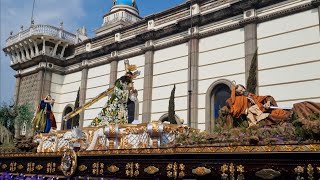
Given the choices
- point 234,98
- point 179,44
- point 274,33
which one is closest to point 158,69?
point 179,44

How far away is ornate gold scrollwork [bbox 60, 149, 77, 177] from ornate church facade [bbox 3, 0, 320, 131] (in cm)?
1221

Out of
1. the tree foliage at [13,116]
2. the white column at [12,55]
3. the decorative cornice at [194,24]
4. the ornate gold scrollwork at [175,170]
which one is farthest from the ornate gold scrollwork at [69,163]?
the white column at [12,55]

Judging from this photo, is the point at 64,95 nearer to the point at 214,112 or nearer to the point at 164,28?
the point at 164,28

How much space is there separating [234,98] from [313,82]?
9.60 metres

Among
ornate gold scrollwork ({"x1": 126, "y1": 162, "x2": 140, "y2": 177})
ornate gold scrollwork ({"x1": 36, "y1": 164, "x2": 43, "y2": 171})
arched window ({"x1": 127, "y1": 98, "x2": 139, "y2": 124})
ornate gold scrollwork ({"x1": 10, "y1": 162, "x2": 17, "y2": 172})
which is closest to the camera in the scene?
ornate gold scrollwork ({"x1": 126, "y1": 162, "x2": 140, "y2": 177})

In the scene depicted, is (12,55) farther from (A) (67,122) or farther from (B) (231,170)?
(B) (231,170)

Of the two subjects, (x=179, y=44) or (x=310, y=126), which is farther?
(x=179, y=44)

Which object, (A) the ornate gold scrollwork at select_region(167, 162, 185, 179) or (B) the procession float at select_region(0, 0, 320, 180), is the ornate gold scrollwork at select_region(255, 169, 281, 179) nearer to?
(B) the procession float at select_region(0, 0, 320, 180)

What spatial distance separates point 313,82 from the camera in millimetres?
16203

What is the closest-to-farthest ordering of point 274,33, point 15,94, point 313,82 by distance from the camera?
point 313,82, point 274,33, point 15,94

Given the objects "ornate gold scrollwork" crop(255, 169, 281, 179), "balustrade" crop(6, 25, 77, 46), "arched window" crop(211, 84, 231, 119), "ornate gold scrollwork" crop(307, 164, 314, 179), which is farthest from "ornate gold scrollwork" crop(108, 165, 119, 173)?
"balustrade" crop(6, 25, 77, 46)

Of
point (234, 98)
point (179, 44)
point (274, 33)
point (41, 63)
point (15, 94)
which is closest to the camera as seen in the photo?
point (234, 98)

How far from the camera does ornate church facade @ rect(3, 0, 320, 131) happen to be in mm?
17297

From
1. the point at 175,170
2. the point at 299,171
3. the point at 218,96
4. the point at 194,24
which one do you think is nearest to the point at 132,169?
the point at 175,170
